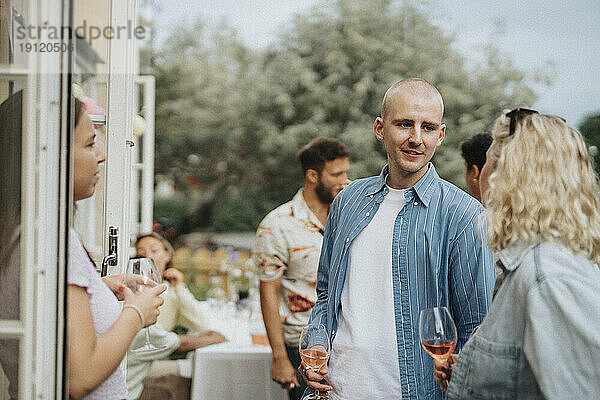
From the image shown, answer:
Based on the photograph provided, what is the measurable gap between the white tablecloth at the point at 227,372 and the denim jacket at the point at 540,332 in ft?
7.01

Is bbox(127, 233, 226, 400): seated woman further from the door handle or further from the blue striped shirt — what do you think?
the blue striped shirt

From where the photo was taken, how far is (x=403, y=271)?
1855mm

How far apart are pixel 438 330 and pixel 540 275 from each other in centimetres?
34

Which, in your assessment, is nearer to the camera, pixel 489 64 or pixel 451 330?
pixel 451 330

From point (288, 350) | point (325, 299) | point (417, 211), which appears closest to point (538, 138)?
point (417, 211)

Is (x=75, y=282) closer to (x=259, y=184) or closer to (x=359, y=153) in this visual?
(x=359, y=153)

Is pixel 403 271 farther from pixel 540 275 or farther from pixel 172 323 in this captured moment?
pixel 172 323

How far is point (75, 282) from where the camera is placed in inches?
48.9

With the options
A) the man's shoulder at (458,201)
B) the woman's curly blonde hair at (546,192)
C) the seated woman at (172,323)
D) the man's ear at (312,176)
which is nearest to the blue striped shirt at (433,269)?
the man's shoulder at (458,201)

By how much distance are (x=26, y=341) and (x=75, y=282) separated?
0.46 ft

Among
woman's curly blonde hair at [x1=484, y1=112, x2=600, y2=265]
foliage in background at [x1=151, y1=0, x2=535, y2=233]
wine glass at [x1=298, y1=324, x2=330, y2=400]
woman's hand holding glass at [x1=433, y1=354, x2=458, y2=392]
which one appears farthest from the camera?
foliage in background at [x1=151, y1=0, x2=535, y2=233]

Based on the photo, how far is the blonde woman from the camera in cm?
126

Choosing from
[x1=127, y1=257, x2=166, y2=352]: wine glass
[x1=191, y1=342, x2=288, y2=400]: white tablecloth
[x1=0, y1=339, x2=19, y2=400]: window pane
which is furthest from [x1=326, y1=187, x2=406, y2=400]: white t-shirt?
[x1=191, y1=342, x2=288, y2=400]: white tablecloth

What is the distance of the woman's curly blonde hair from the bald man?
1.34 ft
